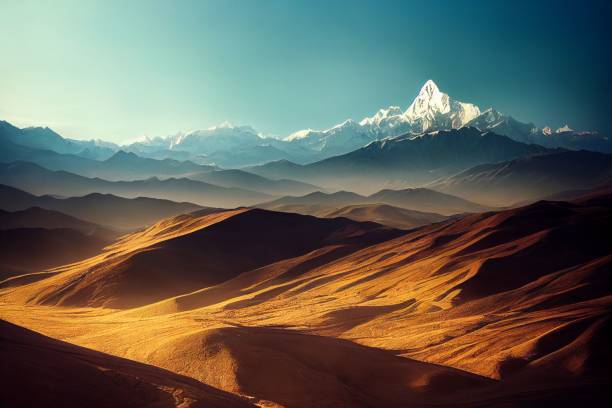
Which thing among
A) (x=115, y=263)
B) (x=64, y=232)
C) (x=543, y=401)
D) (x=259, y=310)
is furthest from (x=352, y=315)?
(x=64, y=232)

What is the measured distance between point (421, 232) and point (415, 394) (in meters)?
62.1

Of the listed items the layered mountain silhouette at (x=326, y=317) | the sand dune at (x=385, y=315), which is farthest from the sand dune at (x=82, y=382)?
the sand dune at (x=385, y=315)

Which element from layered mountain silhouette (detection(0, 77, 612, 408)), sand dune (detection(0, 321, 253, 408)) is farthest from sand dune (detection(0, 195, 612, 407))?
sand dune (detection(0, 321, 253, 408))

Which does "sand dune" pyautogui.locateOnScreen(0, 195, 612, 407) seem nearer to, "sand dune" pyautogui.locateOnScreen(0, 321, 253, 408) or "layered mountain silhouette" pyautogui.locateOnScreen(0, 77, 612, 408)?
"layered mountain silhouette" pyautogui.locateOnScreen(0, 77, 612, 408)

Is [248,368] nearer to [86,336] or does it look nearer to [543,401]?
[543,401]

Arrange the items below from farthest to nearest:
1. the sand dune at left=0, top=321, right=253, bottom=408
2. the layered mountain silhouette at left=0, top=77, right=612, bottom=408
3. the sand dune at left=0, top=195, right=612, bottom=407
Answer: the sand dune at left=0, top=195, right=612, bottom=407
the layered mountain silhouette at left=0, top=77, right=612, bottom=408
the sand dune at left=0, top=321, right=253, bottom=408

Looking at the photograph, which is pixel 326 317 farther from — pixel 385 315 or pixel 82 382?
pixel 82 382

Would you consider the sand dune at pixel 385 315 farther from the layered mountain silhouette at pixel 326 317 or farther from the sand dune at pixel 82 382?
the sand dune at pixel 82 382

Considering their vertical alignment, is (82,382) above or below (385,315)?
above

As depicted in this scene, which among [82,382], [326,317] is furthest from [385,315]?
[82,382]

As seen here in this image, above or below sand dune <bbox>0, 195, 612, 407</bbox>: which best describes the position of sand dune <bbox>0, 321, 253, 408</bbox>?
above

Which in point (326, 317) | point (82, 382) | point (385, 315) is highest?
point (82, 382)

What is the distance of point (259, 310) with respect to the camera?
2303 inches

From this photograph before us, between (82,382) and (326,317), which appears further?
(326,317)
